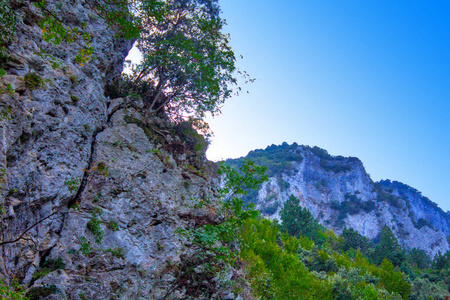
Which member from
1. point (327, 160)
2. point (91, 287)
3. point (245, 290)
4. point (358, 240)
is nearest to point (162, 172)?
point (91, 287)

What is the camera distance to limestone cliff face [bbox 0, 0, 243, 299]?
18.2 ft

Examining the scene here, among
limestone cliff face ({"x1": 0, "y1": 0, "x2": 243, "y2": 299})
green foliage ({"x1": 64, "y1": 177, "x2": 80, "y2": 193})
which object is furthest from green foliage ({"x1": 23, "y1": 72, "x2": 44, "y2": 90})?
green foliage ({"x1": 64, "y1": 177, "x2": 80, "y2": 193})

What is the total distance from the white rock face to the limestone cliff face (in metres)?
102

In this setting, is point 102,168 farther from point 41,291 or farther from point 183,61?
point 183,61

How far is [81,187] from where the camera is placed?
7402mm

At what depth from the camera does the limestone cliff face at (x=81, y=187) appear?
5547 mm

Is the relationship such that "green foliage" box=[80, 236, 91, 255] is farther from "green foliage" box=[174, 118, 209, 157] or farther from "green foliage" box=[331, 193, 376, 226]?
"green foliage" box=[331, 193, 376, 226]

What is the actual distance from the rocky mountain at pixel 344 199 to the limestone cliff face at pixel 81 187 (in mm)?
103053

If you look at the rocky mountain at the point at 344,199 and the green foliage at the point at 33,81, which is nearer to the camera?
the green foliage at the point at 33,81

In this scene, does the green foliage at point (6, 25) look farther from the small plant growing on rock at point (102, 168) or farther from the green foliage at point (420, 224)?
the green foliage at point (420, 224)

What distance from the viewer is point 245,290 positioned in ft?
32.0

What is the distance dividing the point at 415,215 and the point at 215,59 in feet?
527

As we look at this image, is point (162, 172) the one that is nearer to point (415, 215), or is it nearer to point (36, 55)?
point (36, 55)

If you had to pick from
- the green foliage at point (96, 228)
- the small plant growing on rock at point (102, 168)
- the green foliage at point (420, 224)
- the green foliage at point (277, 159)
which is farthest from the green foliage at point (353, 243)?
the green foliage at point (420, 224)
